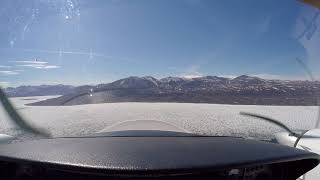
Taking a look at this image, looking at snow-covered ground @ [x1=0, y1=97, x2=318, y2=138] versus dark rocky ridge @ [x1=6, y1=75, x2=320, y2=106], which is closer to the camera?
dark rocky ridge @ [x1=6, y1=75, x2=320, y2=106]

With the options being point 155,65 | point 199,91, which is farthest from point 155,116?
point 199,91

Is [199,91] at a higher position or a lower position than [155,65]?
lower

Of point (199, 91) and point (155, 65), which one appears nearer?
point (155, 65)

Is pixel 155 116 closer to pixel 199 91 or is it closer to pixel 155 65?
pixel 155 65

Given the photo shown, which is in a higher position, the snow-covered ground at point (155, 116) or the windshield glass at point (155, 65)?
the windshield glass at point (155, 65)

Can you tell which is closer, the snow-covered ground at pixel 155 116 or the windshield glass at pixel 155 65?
the windshield glass at pixel 155 65

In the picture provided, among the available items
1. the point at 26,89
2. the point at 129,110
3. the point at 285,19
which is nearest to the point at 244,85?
the point at 285,19
